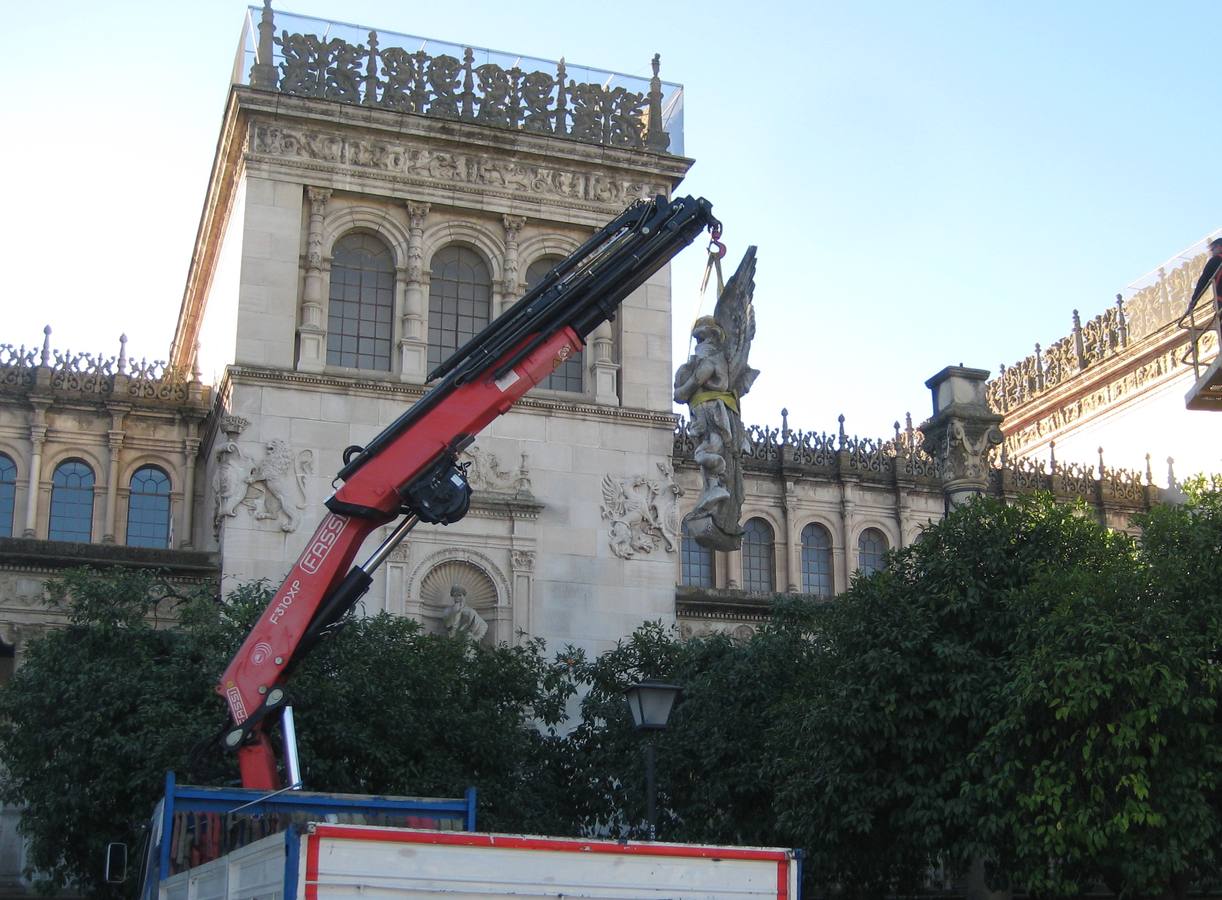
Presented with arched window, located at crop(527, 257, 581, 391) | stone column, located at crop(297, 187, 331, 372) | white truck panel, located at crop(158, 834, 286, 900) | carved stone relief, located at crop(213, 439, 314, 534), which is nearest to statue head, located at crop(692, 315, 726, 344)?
arched window, located at crop(527, 257, 581, 391)

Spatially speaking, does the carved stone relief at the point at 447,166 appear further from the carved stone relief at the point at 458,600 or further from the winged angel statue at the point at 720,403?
the carved stone relief at the point at 458,600

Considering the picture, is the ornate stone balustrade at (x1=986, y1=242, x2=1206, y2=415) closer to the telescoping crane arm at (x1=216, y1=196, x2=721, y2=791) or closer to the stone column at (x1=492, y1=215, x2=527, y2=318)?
the stone column at (x1=492, y1=215, x2=527, y2=318)

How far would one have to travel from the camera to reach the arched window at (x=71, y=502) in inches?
1298

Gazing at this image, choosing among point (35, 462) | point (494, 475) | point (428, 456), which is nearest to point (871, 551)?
point (494, 475)

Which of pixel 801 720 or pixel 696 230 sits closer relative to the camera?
pixel 696 230

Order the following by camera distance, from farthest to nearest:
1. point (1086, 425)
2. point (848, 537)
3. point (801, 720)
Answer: point (1086, 425), point (848, 537), point (801, 720)

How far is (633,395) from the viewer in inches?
1320

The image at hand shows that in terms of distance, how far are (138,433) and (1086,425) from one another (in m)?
29.0

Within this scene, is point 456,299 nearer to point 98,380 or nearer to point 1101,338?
point 98,380

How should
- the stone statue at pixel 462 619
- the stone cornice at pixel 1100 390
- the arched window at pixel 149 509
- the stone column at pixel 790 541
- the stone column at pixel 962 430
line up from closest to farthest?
1. the stone column at pixel 962 430
2. the stone statue at pixel 462 619
3. the arched window at pixel 149 509
4. the stone column at pixel 790 541
5. the stone cornice at pixel 1100 390

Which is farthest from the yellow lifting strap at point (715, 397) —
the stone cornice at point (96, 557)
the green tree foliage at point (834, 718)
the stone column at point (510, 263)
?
the stone cornice at point (96, 557)

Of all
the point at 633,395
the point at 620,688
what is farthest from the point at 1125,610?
the point at 633,395

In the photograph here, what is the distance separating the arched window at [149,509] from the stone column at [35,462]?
6.26 feet

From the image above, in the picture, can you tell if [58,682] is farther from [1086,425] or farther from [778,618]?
[1086,425]
